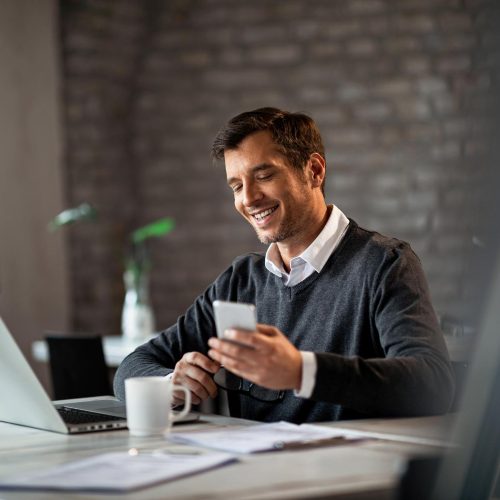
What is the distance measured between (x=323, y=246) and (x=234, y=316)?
65cm

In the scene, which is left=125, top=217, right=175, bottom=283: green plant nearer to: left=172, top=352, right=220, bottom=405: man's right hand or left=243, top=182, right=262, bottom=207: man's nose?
left=243, top=182, right=262, bottom=207: man's nose

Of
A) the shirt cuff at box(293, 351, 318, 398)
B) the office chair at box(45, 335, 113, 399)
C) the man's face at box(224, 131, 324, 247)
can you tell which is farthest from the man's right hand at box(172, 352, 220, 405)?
the office chair at box(45, 335, 113, 399)

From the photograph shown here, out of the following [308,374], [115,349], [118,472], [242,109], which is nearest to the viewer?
[118,472]

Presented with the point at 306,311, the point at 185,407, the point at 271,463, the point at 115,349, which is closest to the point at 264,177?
the point at 306,311

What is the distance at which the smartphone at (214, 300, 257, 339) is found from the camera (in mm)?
1498

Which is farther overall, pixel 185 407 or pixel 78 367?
pixel 78 367

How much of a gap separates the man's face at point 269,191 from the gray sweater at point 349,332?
112 millimetres

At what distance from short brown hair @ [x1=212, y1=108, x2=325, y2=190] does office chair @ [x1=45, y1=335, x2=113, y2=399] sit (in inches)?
48.7

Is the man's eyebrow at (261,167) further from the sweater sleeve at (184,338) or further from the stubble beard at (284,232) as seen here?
the sweater sleeve at (184,338)

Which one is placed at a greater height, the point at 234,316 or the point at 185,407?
the point at 234,316

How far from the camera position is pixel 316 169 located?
230 centimetres

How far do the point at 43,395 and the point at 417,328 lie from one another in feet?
2.35

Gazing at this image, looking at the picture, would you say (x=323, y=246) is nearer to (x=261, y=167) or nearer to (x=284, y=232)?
(x=284, y=232)

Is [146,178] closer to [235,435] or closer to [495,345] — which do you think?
[235,435]
